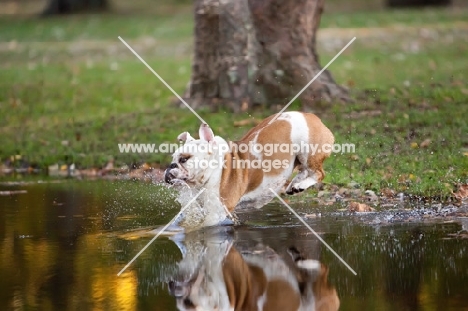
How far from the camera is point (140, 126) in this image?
15.4 m

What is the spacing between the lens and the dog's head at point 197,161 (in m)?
9.20

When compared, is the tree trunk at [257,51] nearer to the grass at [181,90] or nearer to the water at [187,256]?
the grass at [181,90]

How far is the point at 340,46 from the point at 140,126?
30.7 feet

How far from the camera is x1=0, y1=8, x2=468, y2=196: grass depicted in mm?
12453

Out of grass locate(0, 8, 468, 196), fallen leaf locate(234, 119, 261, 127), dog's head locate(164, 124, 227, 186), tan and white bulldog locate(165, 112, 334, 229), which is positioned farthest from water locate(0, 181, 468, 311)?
fallen leaf locate(234, 119, 261, 127)

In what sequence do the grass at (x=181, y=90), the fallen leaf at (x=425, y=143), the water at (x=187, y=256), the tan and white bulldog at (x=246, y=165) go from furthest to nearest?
the fallen leaf at (x=425, y=143) < the grass at (x=181, y=90) < the tan and white bulldog at (x=246, y=165) < the water at (x=187, y=256)

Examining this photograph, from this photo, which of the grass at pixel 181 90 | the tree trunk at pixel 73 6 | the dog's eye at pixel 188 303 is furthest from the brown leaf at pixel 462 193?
the tree trunk at pixel 73 6

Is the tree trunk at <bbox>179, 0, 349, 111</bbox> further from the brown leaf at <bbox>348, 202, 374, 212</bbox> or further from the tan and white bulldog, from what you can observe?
the brown leaf at <bbox>348, 202, 374, 212</bbox>

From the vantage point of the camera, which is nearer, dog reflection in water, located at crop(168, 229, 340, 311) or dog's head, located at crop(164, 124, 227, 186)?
dog reflection in water, located at crop(168, 229, 340, 311)

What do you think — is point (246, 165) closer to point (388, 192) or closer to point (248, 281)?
point (388, 192)

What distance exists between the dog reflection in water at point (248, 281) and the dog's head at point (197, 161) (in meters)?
0.77

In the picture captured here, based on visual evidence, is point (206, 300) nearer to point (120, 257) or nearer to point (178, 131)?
point (120, 257)

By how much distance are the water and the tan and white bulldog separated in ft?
0.89

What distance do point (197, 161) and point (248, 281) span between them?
218cm
